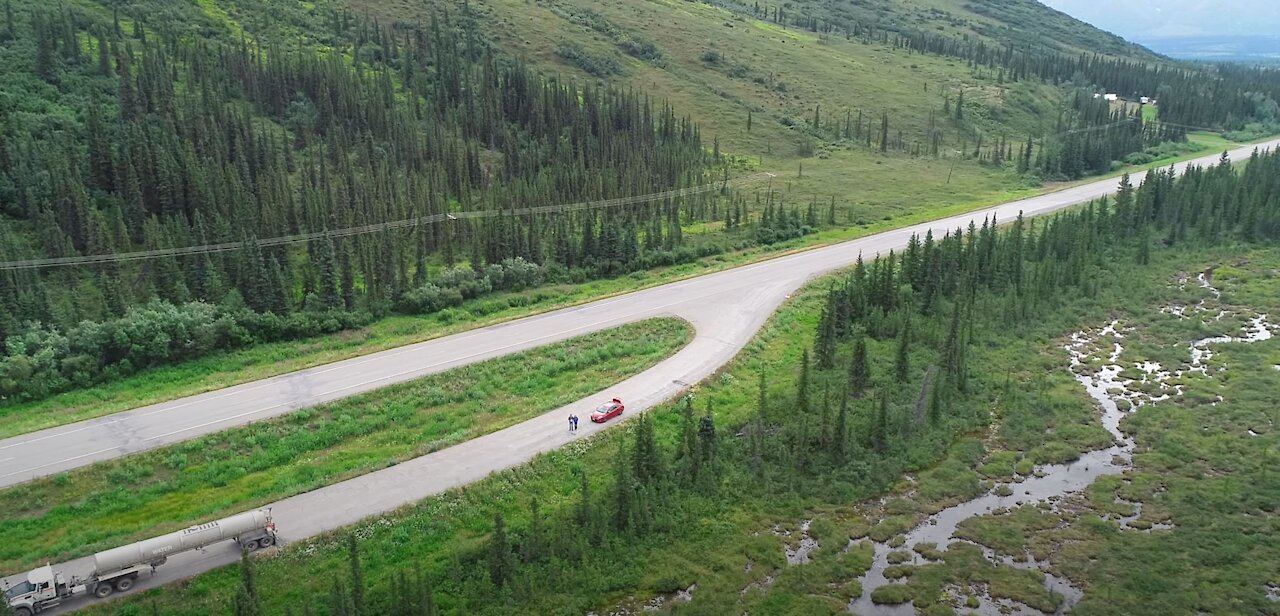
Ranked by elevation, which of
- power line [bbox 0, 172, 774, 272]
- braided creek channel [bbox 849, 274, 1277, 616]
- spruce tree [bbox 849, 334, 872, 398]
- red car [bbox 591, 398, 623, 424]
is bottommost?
braided creek channel [bbox 849, 274, 1277, 616]

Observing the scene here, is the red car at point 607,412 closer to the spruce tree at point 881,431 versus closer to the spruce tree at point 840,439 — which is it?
the spruce tree at point 840,439

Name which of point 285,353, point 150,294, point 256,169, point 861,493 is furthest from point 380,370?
point 256,169

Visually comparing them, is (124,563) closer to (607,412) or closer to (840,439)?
(607,412)

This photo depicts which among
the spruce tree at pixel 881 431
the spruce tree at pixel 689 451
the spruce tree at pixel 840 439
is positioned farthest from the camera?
the spruce tree at pixel 881 431

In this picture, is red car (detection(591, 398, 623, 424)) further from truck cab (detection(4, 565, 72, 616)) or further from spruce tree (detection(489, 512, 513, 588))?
truck cab (detection(4, 565, 72, 616))

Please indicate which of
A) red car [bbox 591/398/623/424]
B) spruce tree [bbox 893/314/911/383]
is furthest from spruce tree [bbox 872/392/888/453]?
red car [bbox 591/398/623/424]

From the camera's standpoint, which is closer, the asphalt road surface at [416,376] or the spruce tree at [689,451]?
the asphalt road surface at [416,376]

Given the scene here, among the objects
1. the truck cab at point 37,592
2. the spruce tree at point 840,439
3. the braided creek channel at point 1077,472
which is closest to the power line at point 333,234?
the truck cab at point 37,592
